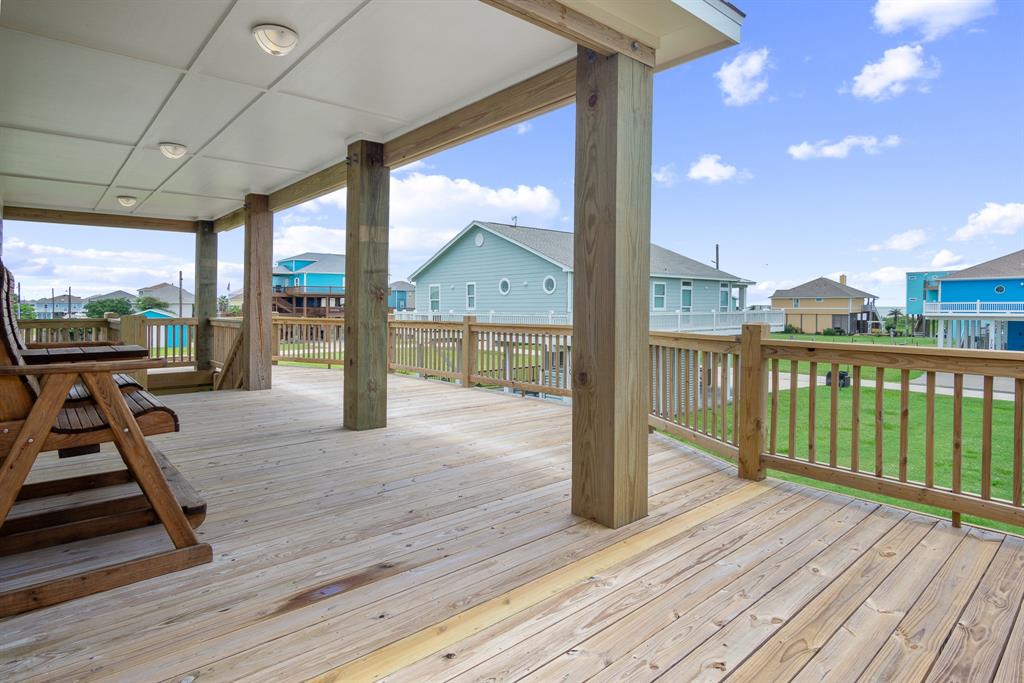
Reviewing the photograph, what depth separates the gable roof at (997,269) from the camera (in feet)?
27.0

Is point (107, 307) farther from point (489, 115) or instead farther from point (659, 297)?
point (489, 115)

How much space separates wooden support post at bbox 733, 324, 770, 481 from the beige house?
14721mm

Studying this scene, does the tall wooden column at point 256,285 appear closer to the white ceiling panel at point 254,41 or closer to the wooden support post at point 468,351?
the wooden support post at point 468,351

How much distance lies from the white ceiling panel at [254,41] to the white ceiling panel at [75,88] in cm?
38

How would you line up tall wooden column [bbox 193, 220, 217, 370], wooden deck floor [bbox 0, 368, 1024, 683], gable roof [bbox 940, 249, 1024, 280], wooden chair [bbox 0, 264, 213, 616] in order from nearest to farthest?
wooden deck floor [bbox 0, 368, 1024, 683], wooden chair [bbox 0, 264, 213, 616], tall wooden column [bbox 193, 220, 217, 370], gable roof [bbox 940, 249, 1024, 280]

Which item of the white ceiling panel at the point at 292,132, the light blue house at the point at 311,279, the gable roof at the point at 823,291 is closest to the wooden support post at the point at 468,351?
the white ceiling panel at the point at 292,132

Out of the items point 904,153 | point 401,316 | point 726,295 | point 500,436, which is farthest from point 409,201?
point 500,436

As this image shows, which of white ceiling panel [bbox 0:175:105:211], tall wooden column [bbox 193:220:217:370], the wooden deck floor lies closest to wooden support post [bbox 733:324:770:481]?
the wooden deck floor

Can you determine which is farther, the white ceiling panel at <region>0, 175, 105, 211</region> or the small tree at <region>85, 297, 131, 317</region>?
the small tree at <region>85, 297, 131, 317</region>

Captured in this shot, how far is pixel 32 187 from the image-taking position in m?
6.10

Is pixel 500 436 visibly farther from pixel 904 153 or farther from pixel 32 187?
pixel 904 153

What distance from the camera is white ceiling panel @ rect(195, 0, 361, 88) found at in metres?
2.45

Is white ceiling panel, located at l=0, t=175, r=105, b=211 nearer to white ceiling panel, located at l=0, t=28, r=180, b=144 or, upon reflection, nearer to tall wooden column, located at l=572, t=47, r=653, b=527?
white ceiling panel, located at l=0, t=28, r=180, b=144

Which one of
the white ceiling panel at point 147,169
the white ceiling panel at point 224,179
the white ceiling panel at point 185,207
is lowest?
the white ceiling panel at point 147,169
